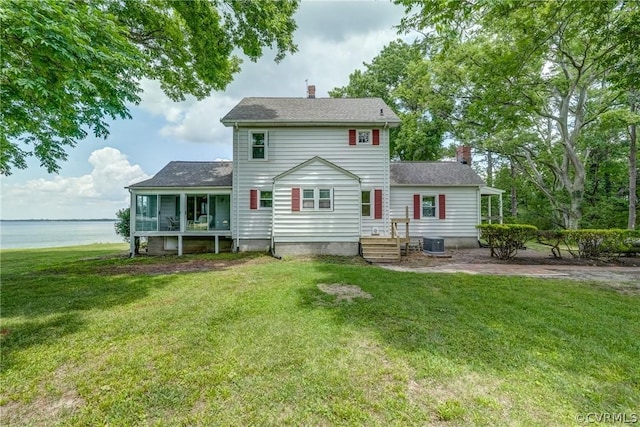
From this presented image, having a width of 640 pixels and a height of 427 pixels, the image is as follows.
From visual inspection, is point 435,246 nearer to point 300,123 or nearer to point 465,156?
point 465,156

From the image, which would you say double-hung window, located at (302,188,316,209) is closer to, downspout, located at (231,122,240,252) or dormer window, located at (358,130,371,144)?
downspout, located at (231,122,240,252)

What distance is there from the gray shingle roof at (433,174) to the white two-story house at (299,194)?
11 cm

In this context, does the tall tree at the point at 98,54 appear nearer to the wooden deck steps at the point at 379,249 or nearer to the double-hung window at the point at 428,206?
the wooden deck steps at the point at 379,249

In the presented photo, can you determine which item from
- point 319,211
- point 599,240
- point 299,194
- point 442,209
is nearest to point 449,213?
point 442,209

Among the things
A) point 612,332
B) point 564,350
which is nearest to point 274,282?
point 564,350

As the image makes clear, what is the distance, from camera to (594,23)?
8.29 metres

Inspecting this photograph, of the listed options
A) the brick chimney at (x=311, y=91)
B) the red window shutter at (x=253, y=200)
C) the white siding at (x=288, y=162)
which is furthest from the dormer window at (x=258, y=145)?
the brick chimney at (x=311, y=91)

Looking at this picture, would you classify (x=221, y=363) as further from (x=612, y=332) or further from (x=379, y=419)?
(x=612, y=332)

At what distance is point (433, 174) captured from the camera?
15031 mm

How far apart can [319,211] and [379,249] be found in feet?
9.69

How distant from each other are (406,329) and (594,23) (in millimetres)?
11102

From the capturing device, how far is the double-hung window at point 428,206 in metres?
14.4

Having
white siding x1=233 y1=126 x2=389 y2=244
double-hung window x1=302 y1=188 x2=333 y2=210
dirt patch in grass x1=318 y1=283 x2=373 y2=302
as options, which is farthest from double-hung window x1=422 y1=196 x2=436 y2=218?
dirt patch in grass x1=318 y1=283 x2=373 y2=302

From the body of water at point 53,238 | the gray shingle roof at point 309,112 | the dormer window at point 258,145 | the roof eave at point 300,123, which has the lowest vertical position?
the body of water at point 53,238
